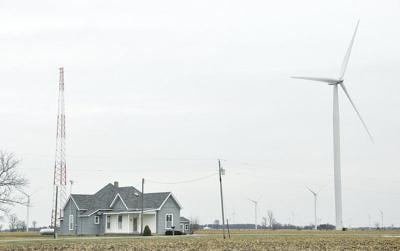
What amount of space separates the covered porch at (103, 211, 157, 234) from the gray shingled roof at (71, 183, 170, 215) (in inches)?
40.8

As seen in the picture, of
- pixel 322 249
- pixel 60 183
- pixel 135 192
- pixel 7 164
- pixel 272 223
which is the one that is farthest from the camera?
pixel 272 223

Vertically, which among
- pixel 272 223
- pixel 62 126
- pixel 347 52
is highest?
pixel 347 52

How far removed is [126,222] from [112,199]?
587 cm

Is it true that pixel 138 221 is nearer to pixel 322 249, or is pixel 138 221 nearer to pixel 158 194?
pixel 158 194

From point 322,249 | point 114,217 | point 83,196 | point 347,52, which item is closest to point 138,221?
Answer: point 114,217

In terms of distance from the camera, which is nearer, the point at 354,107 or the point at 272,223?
the point at 354,107

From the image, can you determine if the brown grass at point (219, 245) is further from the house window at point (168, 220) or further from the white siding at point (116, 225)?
the house window at point (168, 220)

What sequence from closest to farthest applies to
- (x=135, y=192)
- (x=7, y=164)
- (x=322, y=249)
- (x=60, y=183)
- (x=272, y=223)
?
(x=322, y=249), (x=7, y=164), (x=60, y=183), (x=135, y=192), (x=272, y=223)

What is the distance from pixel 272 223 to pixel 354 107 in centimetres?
12548

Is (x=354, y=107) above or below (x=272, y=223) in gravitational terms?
above

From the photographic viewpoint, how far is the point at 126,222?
86375mm

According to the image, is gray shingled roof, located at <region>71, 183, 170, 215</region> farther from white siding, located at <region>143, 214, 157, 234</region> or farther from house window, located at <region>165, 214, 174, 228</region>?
house window, located at <region>165, 214, 174, 228</region>

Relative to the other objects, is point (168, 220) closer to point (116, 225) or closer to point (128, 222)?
point (128, 222)

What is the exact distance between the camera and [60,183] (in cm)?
8394
